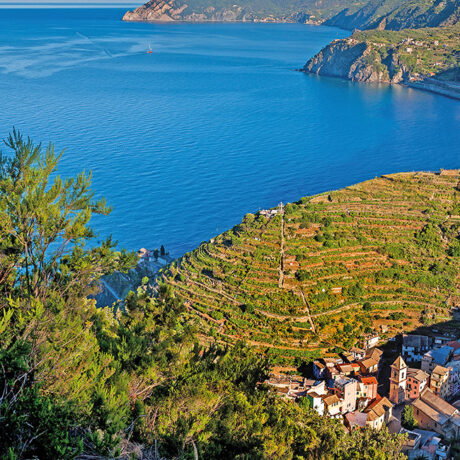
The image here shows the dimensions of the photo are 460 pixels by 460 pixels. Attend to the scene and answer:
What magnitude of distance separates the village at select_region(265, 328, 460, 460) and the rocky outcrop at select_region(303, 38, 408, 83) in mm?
95657

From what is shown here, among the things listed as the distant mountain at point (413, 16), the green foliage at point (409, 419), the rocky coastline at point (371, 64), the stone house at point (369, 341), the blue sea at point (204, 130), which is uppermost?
the distant mountain at point (413, 16)

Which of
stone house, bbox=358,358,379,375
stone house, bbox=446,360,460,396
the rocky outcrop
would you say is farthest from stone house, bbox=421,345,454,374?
the rocky outcrop

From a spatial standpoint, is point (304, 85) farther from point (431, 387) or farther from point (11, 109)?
point (431, 387)

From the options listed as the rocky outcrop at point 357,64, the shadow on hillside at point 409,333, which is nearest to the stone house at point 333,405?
the shadow on hillside at point 409,333

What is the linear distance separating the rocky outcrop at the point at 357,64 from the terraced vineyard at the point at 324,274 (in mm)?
83827

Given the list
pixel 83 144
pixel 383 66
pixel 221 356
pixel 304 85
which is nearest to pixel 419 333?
pixel 221 356

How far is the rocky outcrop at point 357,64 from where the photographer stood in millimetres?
116062

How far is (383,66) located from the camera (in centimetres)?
11706

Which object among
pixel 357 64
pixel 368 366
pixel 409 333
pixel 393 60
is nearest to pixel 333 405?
pixel 368 366

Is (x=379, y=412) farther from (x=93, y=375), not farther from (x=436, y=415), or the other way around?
(x=93, y=375)

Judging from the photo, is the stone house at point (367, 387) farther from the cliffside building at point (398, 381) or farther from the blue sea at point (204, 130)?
the blue sea at point (204, 130)

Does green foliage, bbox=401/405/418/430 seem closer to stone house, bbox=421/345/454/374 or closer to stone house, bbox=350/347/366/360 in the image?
stone house, bbox=421/345/454/374

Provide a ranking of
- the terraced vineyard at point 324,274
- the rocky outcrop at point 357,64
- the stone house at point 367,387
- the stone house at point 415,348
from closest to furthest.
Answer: the stone house at point 367,387, the stone house at point 415,348, the terraced vineyard at point 324,274, the rocky outcrop at point 357,64

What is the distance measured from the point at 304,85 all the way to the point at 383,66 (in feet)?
70.7
